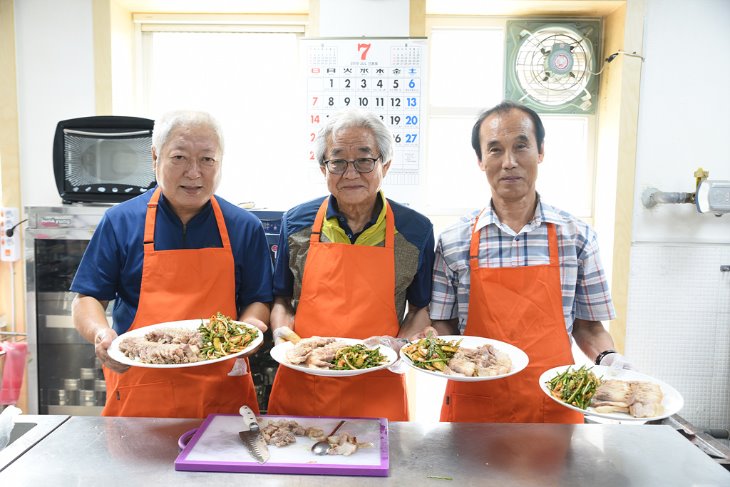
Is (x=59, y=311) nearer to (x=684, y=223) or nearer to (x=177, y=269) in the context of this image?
(x=177, y=269)

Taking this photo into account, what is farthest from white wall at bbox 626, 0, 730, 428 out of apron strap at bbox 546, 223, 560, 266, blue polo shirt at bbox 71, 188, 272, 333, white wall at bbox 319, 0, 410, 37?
blue polo shirt at bbox 71, 188, 272, 333

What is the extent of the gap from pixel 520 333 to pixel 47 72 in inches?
155

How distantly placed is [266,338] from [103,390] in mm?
1490

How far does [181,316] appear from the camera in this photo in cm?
207

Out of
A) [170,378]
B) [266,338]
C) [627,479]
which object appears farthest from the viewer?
[266,338]

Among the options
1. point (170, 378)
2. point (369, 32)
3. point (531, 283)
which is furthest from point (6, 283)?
point (531, 283)

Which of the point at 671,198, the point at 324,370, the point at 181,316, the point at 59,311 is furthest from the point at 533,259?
the point at 59,311

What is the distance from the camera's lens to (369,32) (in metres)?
3.77

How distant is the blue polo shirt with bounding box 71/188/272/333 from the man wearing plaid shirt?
82 cm

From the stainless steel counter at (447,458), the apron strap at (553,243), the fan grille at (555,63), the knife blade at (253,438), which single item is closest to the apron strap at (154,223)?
the stainless steel counter at (447,458)

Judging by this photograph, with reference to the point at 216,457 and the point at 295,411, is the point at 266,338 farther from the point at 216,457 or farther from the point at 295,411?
the point at 216,457

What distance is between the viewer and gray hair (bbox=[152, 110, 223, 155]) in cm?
200

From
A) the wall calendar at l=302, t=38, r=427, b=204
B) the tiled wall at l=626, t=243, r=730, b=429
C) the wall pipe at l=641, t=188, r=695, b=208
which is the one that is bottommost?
the tiled wall at l=626, t=243, r=730, b=429

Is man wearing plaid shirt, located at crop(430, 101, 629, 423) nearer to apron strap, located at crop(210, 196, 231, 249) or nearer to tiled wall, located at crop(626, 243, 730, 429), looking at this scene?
apron strap, located at crop(210, 196, 231, 249)
